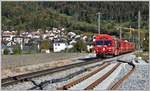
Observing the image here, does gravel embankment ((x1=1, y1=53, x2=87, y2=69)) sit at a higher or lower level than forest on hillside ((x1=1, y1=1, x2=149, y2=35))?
lower

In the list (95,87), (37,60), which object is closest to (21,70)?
(37,60)

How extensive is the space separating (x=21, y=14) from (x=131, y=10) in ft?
78.1

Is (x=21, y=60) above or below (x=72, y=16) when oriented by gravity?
below

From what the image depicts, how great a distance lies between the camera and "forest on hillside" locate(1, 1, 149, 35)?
84812mm

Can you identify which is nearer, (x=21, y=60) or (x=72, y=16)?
(x=21, y=60)

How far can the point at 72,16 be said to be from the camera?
111 meters

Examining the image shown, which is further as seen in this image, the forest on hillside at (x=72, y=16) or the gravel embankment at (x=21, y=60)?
the forest on hillside at (x=72, y=16)

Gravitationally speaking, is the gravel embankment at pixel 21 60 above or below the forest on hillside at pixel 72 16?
below

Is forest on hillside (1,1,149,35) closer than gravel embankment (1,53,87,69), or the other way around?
gravel embankment (1,53,87,69)

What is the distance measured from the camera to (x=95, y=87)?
1510cm

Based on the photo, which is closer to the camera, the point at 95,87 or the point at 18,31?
the point at 95,87

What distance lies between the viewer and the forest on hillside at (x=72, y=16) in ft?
278

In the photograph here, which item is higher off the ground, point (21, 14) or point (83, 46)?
point (21, 14)

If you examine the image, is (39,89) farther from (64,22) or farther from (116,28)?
(64,22)
